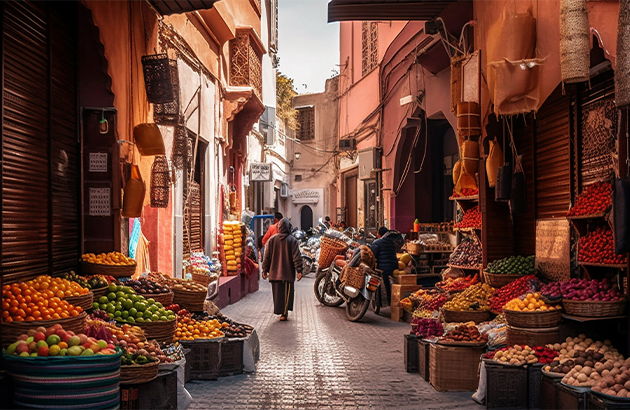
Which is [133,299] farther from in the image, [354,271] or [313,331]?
[354,271]

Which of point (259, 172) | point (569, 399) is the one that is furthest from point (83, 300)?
point (259, 172)

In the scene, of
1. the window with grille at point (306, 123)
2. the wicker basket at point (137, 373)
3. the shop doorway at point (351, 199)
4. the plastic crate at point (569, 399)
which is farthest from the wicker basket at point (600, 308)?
the window with grille at point (306, 123)

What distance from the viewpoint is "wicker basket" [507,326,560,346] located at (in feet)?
20.9

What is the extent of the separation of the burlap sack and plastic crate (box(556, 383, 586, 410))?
3.96m

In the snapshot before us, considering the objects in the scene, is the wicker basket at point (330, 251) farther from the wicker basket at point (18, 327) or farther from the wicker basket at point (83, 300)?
the wicker basket at point (18, 327)

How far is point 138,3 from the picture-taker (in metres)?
8.90

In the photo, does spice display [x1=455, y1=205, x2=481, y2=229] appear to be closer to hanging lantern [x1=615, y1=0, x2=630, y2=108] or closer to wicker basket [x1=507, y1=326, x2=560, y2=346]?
wicker basket [x1=507, y1=326, x2=560, y2=346]

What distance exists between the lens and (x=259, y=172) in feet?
78.3

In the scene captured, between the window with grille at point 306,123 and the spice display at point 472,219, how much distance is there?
88.7 feet

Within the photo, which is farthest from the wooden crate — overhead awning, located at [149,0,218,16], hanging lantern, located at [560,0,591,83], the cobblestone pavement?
overhead awning, located at [149,0,218,16]

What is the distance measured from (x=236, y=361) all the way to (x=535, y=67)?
456 cm

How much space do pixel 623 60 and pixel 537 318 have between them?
8.92ft

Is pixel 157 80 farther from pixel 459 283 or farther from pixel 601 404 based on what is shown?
pixel 601 404

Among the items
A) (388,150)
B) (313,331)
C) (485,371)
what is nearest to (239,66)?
(388,150)
